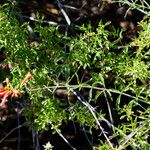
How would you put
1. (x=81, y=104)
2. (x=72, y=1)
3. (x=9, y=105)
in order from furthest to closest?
(x=72, y=1), (x=9, y=105), (x=81, y=104)

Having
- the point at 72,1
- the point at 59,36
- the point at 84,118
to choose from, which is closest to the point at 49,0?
the point at 72,1

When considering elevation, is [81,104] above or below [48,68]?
below

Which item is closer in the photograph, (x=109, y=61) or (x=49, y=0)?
(x=109, y=61)

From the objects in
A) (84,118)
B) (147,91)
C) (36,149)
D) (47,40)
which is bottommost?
(36,149)

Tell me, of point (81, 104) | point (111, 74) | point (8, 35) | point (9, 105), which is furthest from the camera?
point (111, 74)

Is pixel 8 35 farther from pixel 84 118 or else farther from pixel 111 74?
pixel 111 74

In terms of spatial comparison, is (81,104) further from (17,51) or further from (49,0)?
(49,0)

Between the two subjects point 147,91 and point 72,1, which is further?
point 72,1

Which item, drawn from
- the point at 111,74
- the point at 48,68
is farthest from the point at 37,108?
the point at 111,74

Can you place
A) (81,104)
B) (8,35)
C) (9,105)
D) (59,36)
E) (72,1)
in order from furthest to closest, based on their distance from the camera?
(72,1)
(9,105)
(81,104)
(59,36)
(8,35)
